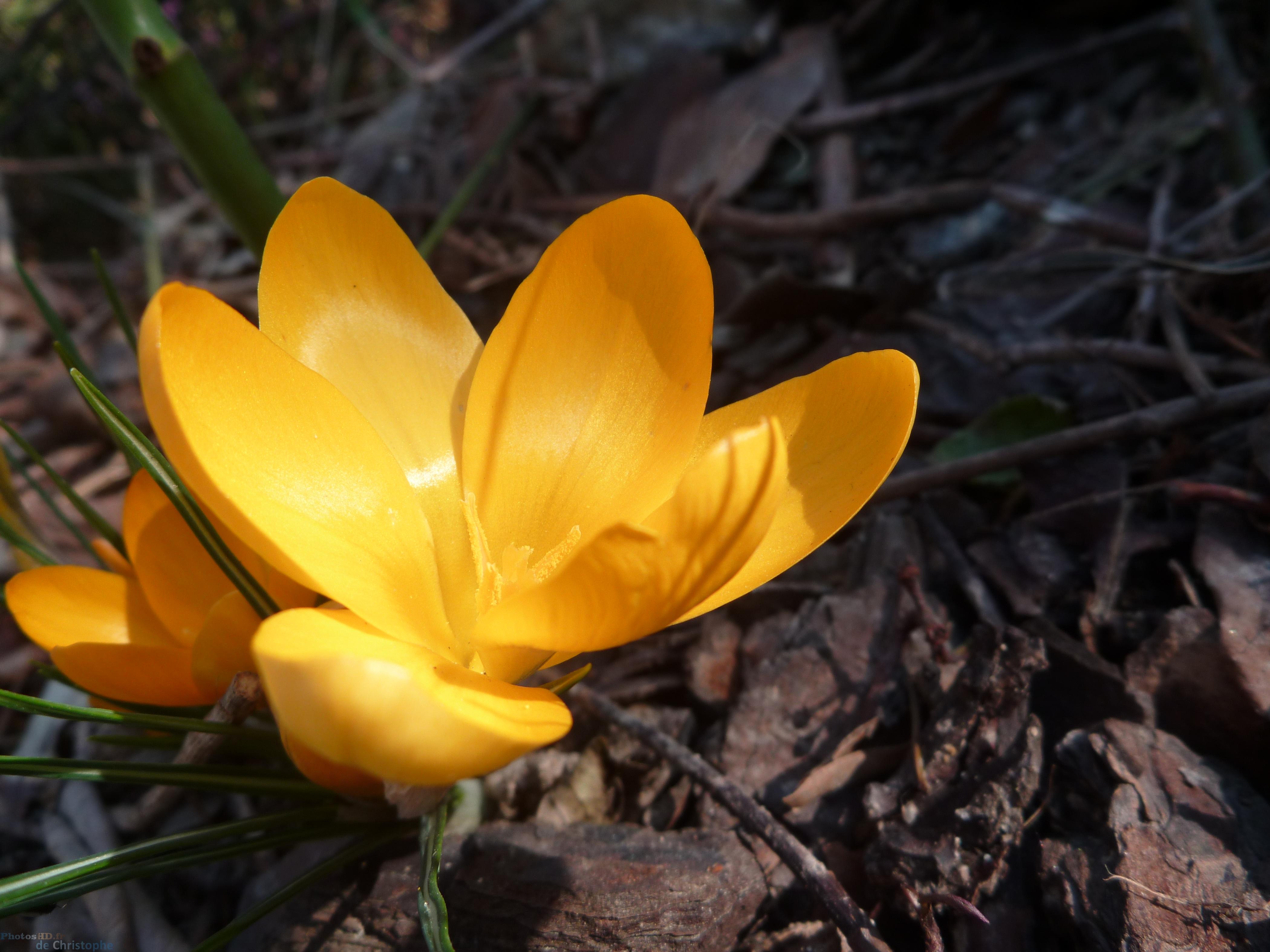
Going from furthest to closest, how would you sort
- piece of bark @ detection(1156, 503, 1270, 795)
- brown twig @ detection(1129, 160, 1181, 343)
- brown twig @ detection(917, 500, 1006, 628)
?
1. brown twig @ detection(1129, 160, 1181, 343)
2. brown twig @ detection(917, 500, 1006, 628)
3. piece of bark @ detection(1156, 503, 1270, 795)

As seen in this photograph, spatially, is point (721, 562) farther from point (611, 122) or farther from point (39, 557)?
point (611, 122)

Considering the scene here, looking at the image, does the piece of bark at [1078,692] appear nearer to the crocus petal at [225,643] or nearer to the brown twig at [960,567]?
the brown twig at [960,567]

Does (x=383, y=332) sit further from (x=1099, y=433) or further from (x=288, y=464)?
(x=1099, y=433)

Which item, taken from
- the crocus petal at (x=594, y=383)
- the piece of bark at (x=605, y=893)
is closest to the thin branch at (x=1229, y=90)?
the crocus petal at (x=594, y=383)

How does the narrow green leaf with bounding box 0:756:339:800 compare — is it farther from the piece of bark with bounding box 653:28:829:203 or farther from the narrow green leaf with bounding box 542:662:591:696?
the piece of bark with bounding box 653:28:829:203

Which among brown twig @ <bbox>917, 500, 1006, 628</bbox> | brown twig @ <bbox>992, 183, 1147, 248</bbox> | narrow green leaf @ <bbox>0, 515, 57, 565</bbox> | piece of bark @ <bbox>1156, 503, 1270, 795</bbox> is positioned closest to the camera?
piece of bark @ <bbox>1156, 503, 1270, 795</bbox>

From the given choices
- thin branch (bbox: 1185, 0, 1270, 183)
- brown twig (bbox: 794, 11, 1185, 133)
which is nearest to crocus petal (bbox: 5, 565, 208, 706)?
brown twig (bbox: 794, 11, 1185, 133)

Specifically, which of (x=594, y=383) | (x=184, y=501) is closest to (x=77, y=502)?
(x=184, y=501)

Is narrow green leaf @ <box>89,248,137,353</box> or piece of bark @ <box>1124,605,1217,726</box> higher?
narrow green leaf @ <box>89,248,137,353</box>
